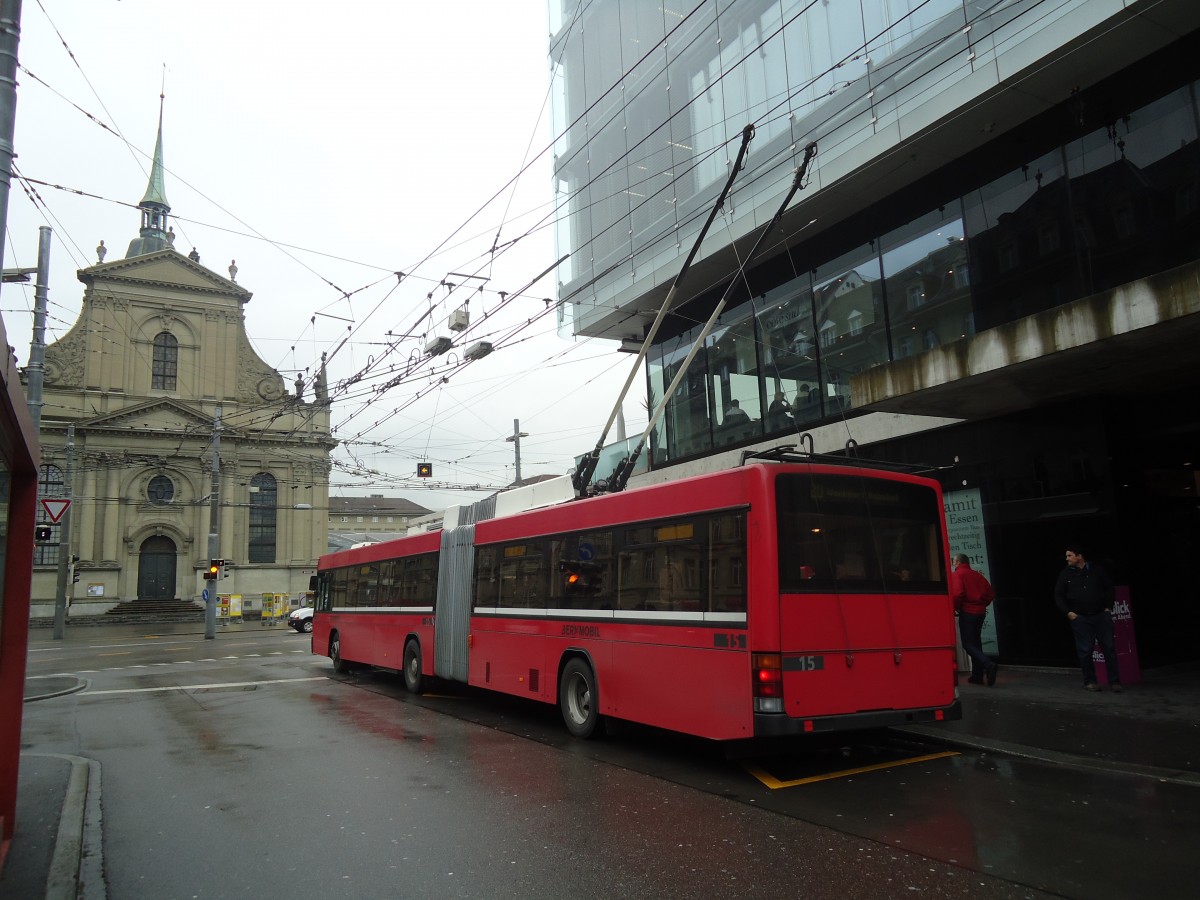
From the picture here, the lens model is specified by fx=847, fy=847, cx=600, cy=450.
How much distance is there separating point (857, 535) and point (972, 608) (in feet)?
16.3

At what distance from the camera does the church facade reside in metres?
50.4

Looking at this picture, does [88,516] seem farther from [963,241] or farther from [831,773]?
[831,773]

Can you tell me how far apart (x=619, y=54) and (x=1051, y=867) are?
66.7 feet

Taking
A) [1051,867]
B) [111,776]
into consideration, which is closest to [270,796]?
[111,776]

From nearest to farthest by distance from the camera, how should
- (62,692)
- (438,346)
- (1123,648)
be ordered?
(1123,648) → (438,346) → (62,692)

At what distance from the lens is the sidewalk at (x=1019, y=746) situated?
17.5ft

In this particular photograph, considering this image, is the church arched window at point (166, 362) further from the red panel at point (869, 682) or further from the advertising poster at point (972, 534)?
the red panel at point (869, 682)

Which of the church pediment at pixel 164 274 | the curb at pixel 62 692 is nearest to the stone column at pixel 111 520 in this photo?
the church pediment at pixel 164 274

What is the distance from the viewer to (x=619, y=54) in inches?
829

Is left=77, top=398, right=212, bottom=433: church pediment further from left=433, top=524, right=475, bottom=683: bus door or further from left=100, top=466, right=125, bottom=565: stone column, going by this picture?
left=433, top=524, right=475, bottom=683: bus door

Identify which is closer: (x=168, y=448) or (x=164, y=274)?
(x=168, y=448)

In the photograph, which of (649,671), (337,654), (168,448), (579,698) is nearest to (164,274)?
(168,448)

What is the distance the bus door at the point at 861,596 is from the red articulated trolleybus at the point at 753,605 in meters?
0.01

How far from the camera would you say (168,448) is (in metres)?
53.0
